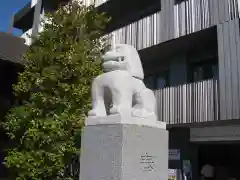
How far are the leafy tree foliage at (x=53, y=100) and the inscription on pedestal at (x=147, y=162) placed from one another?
3.65 meters

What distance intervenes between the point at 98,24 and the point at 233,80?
4.04 meters

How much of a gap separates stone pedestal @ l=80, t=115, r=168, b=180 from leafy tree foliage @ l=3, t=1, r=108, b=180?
3.41 m

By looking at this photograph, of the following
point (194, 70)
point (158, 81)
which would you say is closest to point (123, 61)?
point (194, 70)


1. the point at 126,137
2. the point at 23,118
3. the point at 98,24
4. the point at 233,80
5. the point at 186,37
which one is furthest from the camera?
the point at 186,37

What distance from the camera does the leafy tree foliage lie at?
7.54m

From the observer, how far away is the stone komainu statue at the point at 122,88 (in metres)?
4.16

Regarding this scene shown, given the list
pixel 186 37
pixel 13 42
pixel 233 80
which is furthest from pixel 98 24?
pixel 13 42

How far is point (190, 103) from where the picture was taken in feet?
33.4

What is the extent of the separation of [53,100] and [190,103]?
14.5 ft

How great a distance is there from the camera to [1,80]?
1170 centimetres

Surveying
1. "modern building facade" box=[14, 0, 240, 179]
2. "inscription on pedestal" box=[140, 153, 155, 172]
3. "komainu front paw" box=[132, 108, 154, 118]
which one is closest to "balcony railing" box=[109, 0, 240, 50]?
"modern building facade" box=[14, 0, 240, 179]

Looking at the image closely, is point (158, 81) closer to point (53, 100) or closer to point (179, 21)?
point (179, 21)

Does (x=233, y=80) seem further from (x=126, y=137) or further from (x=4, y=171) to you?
(x=4, y=171)

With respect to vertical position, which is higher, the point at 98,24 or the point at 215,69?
the point at 98,24
